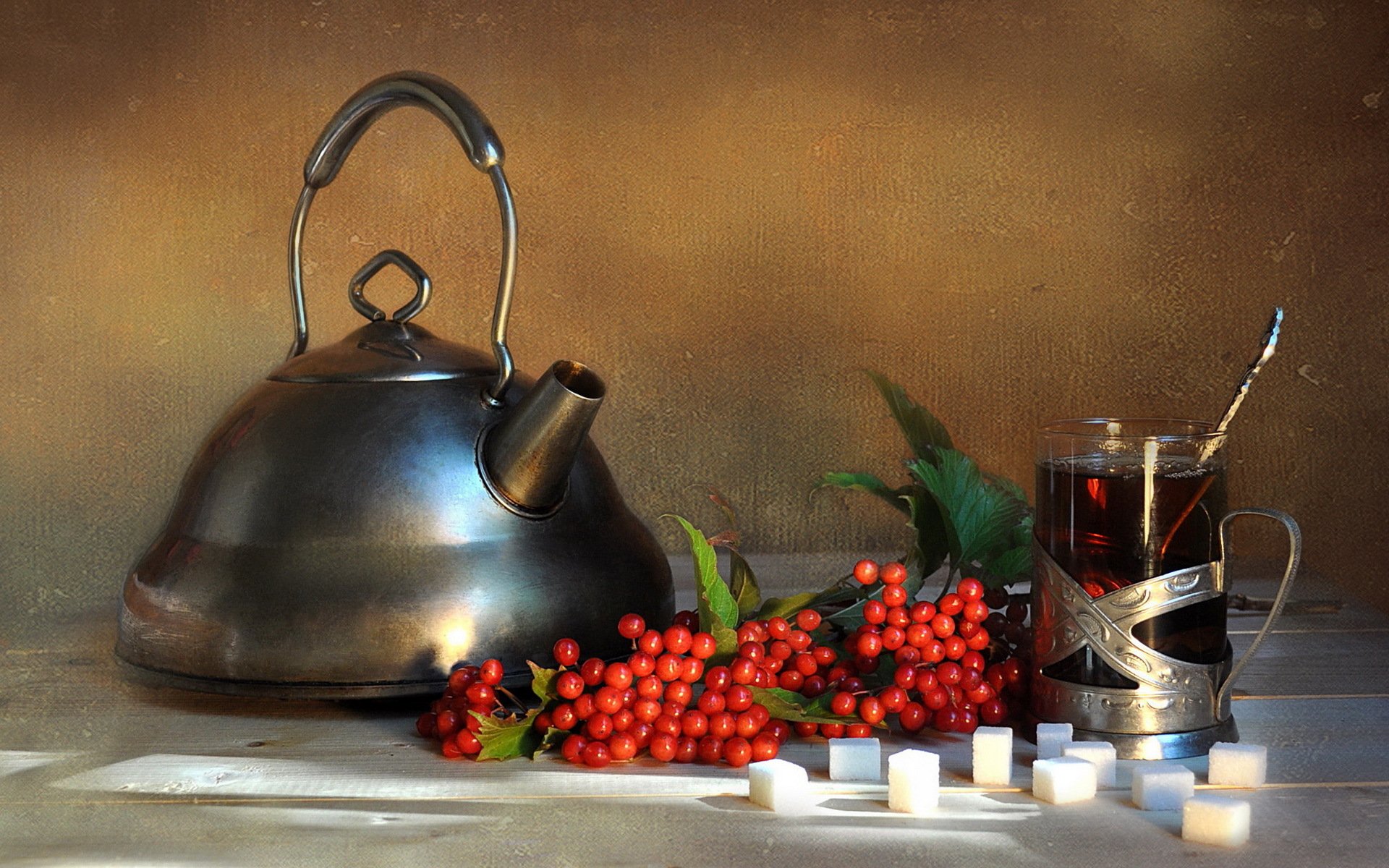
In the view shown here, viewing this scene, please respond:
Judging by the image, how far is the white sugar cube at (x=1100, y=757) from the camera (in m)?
0.67

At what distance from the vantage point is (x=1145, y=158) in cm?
146

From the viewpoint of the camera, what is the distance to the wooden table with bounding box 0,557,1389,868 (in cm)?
59

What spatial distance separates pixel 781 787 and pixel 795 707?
9 centimetres

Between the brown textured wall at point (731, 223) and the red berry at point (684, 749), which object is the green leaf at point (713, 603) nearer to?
the red berry at point (684, 749)

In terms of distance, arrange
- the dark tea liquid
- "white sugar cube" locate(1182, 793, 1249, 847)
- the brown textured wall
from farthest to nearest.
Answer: the brown textured wall → the dark tea liquid → "white sugar cube" locate(1182, 793, 1249, 847)

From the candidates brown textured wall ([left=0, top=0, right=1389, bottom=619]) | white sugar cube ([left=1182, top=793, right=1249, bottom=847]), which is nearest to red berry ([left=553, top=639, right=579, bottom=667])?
white sugar cube ([left=1182, top=793, right=1249, bottom=847])

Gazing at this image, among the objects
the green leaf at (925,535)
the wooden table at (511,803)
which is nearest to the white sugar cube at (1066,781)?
the wooden table at (511,803)

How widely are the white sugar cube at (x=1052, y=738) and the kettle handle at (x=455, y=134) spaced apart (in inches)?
14.4

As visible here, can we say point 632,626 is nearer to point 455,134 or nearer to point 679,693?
point 679,693

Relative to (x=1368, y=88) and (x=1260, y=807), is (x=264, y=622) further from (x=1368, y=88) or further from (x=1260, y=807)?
(x=1368, y=88)

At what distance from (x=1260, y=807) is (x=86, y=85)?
4.22 feet

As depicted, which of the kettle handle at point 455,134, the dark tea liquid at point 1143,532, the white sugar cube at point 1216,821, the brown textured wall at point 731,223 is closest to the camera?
the white sugar cube at point 1216,821

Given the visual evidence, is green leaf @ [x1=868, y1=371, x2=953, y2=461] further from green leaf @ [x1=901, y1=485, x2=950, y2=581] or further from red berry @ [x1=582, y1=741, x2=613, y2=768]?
red berry @ [x1=582, y1=741, x2=613, y2=768]

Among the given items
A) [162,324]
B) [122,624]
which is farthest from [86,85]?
[122,624]
